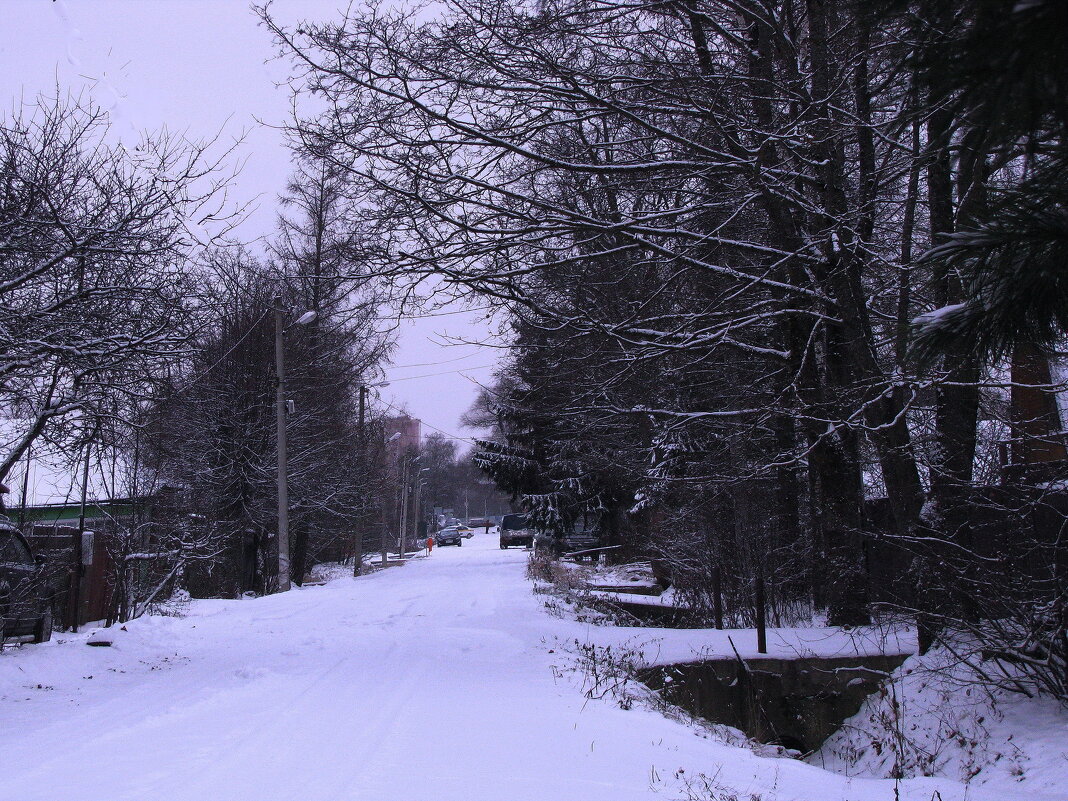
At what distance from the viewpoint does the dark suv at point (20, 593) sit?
9.41 m

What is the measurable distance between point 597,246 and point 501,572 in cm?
1858

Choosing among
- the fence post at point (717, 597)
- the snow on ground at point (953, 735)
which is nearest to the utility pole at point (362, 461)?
the fence post at point (717, 597)

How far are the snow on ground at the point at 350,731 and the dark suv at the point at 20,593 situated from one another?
3.00ft

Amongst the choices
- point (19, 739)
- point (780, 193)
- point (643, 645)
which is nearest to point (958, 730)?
point (643, 645)

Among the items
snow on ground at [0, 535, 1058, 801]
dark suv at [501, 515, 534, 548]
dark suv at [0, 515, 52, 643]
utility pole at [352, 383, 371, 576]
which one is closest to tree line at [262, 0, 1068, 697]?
snow on ground at [0, 535, 1058, 801]

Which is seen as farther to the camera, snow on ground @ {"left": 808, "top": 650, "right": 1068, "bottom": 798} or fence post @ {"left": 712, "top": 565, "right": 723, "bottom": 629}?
fence post @ {"left": 712, "top": 565, "right": 723, "bottom": 629}

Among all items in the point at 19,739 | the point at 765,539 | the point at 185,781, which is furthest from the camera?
the point at 765,539

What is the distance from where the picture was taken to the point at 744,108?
8.80m

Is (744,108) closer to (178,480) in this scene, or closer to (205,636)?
(205,636)

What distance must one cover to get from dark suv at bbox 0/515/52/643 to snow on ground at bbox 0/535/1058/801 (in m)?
0.91

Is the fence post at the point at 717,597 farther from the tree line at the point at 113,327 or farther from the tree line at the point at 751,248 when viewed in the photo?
the tree line at the point at 113,327

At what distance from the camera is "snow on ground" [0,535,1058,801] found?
4.34m

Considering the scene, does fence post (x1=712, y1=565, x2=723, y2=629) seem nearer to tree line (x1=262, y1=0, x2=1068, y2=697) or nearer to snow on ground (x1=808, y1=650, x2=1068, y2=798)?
tree line (x1=262, y1=0, x2=1068, y2=697)

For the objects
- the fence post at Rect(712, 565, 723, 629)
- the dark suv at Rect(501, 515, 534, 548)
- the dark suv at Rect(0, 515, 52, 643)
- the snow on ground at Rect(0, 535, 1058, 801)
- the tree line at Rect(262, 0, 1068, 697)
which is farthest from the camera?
the dark suv at Rect(501, 515, 534, 548)
